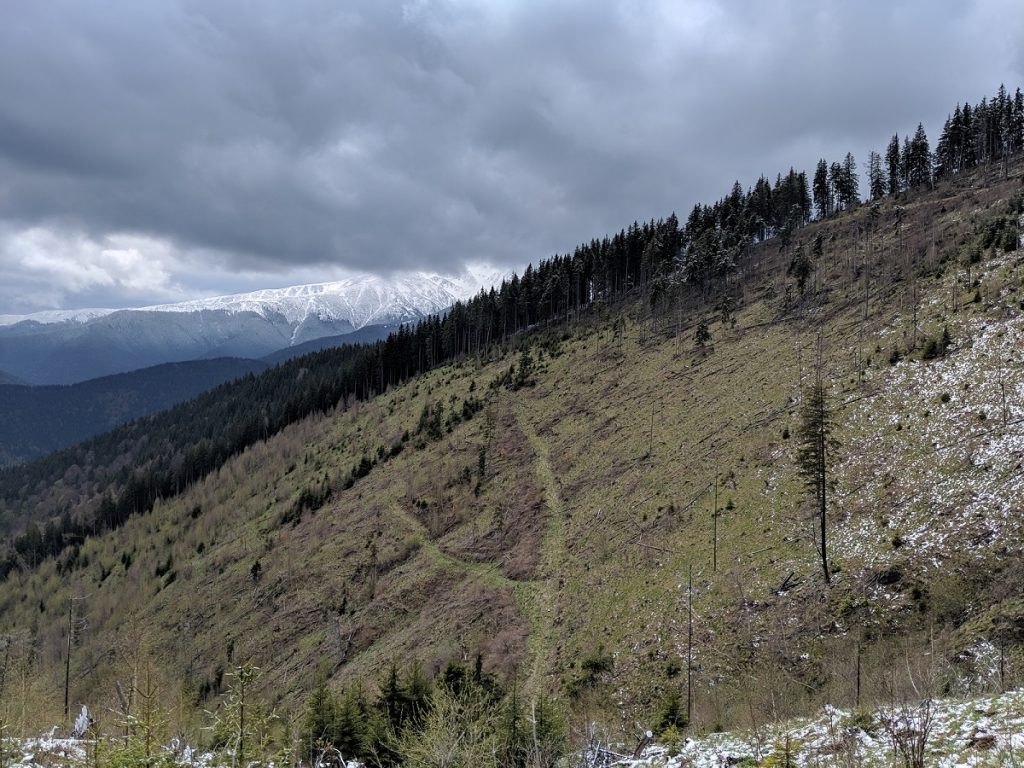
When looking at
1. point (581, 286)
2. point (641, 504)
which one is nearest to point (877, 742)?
point (641, 504)

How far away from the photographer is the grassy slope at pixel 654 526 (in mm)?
29750

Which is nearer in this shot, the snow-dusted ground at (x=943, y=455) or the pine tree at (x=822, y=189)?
the snow-dusted ground at (x=943, y=455)

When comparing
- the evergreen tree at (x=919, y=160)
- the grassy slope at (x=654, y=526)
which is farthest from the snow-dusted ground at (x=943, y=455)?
the evergreen tree at (x=919, y=160)

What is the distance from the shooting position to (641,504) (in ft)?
160

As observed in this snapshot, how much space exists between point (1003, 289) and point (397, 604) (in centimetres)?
6314

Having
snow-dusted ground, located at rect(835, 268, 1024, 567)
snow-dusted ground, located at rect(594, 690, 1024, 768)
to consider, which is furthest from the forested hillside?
snow-dusted ground, located at rect(594, 690, 1024, 768)

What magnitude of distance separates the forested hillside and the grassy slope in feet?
0.90

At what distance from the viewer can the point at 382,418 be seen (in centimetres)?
10669

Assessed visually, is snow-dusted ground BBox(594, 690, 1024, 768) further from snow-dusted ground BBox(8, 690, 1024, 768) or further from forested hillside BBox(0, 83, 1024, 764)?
forested hillside BBox(0, 83, 1024, 764)

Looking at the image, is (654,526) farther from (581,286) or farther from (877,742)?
(581,286)

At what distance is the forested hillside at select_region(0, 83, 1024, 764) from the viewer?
28.9 metres

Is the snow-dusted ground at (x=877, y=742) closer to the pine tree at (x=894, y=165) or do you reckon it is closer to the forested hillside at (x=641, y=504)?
the forested hillside at (x=641, y=504)

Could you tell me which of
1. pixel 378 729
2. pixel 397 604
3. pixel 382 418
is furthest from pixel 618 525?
pixel 382 418

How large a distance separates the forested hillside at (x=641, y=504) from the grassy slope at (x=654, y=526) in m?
0.28
